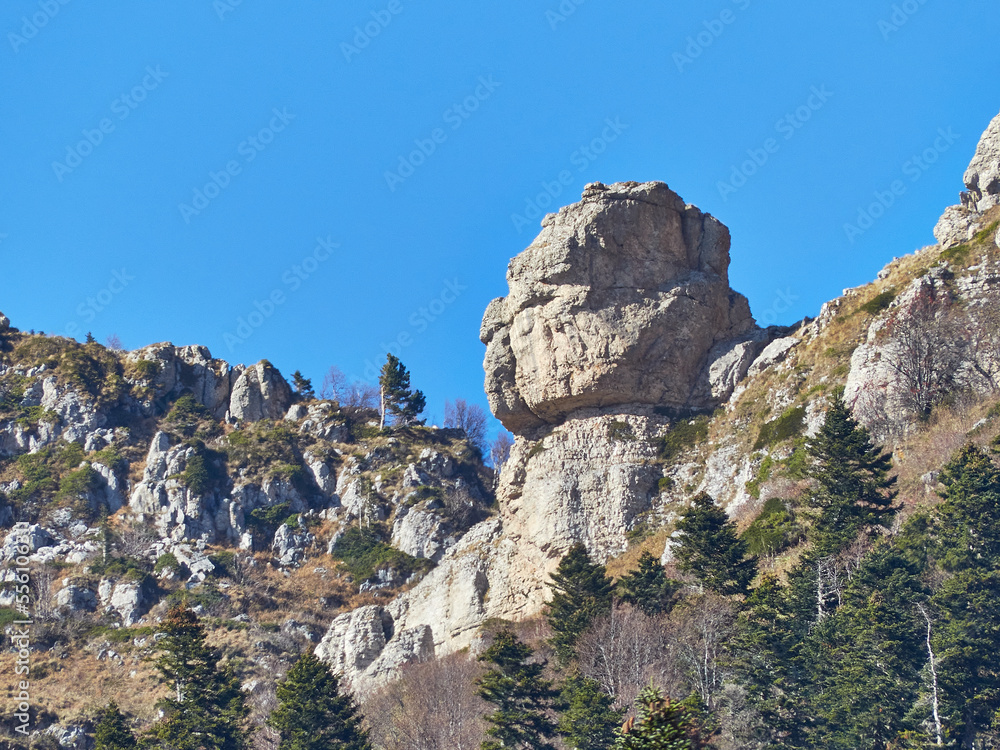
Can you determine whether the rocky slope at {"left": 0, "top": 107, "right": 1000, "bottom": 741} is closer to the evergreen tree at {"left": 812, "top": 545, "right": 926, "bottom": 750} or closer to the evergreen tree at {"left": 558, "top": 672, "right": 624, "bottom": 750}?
the evergreen tree at {"left": 812, "top": 545, "right": 926, "bottom": 750}

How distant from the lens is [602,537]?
43156mm

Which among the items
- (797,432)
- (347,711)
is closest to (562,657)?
(347,711)

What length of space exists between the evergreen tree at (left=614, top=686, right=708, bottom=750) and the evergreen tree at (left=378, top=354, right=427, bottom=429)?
6183cm

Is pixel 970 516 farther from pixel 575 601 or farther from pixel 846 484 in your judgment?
pixel 575 601

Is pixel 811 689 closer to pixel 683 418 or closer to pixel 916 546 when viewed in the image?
pixel 916 546

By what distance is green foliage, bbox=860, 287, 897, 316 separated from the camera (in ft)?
138

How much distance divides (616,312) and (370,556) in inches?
1012

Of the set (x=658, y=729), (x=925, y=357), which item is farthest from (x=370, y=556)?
(x=658, y=729)

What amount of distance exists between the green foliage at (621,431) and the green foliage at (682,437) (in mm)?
1464

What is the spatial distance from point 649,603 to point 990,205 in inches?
984

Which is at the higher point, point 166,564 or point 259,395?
point 259,395

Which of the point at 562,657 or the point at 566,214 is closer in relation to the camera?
the point at 562,657

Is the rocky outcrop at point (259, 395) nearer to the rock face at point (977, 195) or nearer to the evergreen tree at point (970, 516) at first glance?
the rock face at point (977, 195)

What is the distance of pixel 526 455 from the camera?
48.0m
